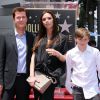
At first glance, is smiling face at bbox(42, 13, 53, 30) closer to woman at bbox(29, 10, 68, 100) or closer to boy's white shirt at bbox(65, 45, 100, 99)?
woman at bbox(29, 10, 68, 100)

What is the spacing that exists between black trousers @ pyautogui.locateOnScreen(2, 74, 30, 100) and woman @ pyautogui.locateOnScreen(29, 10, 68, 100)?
0.19m

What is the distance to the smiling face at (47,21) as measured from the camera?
4179 mm

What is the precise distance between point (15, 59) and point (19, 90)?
1.30ft

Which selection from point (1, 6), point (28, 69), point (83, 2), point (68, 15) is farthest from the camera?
point (83, 2)

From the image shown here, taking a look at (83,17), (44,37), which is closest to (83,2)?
(83,17)

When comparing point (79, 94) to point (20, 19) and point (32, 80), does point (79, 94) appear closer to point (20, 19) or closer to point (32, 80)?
point (32, 80)

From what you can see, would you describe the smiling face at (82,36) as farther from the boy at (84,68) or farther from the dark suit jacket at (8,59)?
the dark suit jacket at (8,59)

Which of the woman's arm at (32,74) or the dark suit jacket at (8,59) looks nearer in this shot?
the woman's arm at (32,74)

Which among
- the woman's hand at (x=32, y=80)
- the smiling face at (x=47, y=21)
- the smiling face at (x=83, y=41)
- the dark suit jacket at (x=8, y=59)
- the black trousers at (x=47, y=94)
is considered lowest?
the black trousers at (x=47, y=94)

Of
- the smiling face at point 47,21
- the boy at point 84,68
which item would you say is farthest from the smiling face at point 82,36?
the smiling face at point 47,21

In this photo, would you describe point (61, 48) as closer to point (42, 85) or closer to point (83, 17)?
point (42, 85)

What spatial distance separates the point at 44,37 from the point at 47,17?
0.24m

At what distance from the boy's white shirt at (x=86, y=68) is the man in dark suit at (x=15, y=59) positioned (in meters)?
0.54

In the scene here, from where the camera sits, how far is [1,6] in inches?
474
